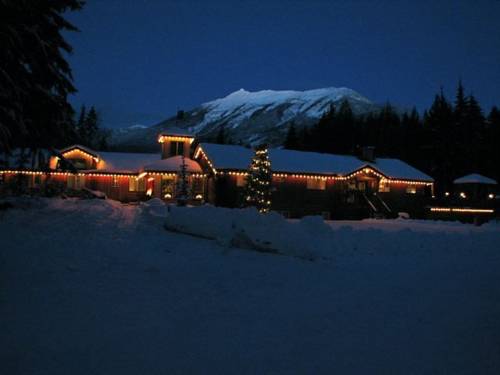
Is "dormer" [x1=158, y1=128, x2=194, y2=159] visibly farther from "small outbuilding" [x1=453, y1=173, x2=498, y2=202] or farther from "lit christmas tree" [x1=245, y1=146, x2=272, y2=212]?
"small outbuilding" [x1=453, y1=173, x2=498, y2=202]

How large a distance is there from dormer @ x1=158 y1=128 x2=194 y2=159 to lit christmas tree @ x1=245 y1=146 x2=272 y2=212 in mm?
12820

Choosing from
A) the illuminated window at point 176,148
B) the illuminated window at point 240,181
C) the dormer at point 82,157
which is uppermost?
the illuminated window at point 176,148

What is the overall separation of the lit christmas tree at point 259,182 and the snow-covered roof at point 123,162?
13.8m

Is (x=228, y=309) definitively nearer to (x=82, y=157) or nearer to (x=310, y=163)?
(x=310, y=163)

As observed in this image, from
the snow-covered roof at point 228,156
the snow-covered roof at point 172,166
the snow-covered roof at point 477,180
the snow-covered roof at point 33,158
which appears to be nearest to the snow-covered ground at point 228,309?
the snow-covered roof at point 33,158

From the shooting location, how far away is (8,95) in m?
8.70

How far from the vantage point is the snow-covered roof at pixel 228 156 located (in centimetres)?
3228

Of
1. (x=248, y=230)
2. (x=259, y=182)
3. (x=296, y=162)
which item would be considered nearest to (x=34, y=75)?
(x=248, y=230)

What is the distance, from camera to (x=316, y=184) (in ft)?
114

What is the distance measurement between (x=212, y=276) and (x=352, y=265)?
13.5 ft

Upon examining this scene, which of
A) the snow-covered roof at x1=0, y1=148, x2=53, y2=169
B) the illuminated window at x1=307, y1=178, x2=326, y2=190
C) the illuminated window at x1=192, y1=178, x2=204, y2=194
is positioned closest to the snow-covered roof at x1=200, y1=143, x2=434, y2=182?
the illuminated window at x1=307, y1=178, x2=326, y2=190

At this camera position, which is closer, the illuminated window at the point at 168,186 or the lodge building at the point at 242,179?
the lodge building at the point at 242,179

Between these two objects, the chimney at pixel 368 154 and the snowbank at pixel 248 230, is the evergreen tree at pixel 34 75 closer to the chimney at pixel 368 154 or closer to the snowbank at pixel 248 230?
the snowbank at pixel 248 230

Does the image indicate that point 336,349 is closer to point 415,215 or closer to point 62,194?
point 62,194
